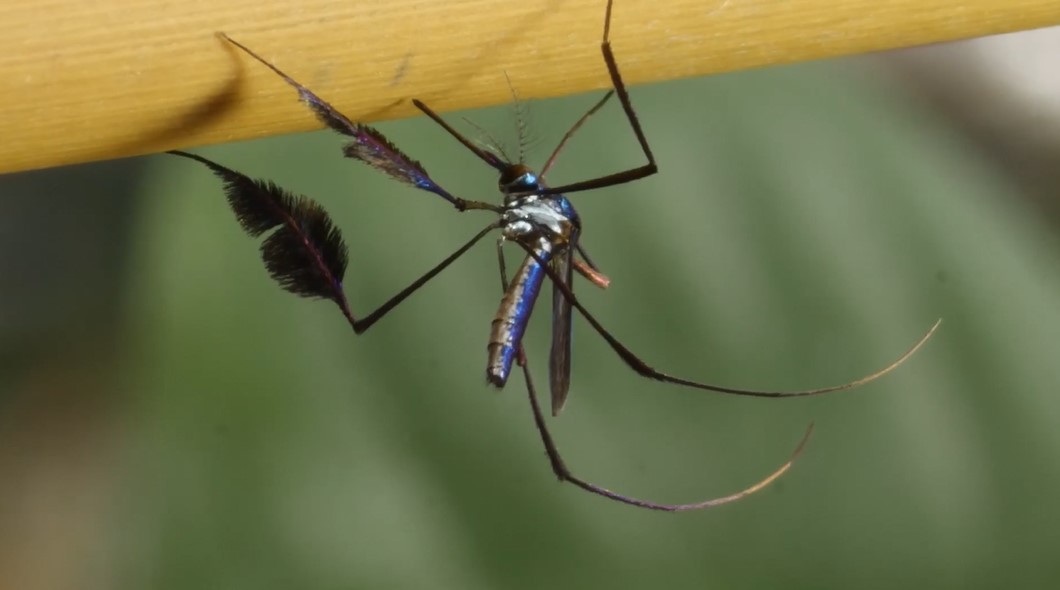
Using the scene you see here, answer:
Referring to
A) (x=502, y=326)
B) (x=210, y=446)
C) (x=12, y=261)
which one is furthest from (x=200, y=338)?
(x=502, y=326)

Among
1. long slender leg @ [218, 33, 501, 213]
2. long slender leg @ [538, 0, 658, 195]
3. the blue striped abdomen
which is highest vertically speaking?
long slender leg @ [538, 0, 658, 195]

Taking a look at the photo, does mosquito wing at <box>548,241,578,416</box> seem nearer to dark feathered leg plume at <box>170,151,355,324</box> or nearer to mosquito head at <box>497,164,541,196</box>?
mosquito head at <box>497,164,541,196</box>

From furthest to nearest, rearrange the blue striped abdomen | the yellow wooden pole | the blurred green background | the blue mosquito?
the blurred green background
the blue striped abdomen
the blue mosquito
the yellow wooden pole

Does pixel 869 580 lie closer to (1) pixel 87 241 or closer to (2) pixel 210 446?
(2) pixel 210 446

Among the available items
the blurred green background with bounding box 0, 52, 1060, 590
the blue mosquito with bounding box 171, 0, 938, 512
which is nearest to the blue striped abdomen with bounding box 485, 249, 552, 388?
the blue mosquito with bounding box 171, 0, 938, 512

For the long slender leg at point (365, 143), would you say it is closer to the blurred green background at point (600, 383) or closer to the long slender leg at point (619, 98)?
the long slender leg at point (619, 98)

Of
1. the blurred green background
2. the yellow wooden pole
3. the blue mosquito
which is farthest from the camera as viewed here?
the blurred green background

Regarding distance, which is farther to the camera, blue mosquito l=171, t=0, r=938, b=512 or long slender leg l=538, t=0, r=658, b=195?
blue mosquito l=171, t=0, r=938, b=512

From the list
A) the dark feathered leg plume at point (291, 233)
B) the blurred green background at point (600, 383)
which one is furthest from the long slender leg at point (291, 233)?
the blurred green background at point (600, 383)
